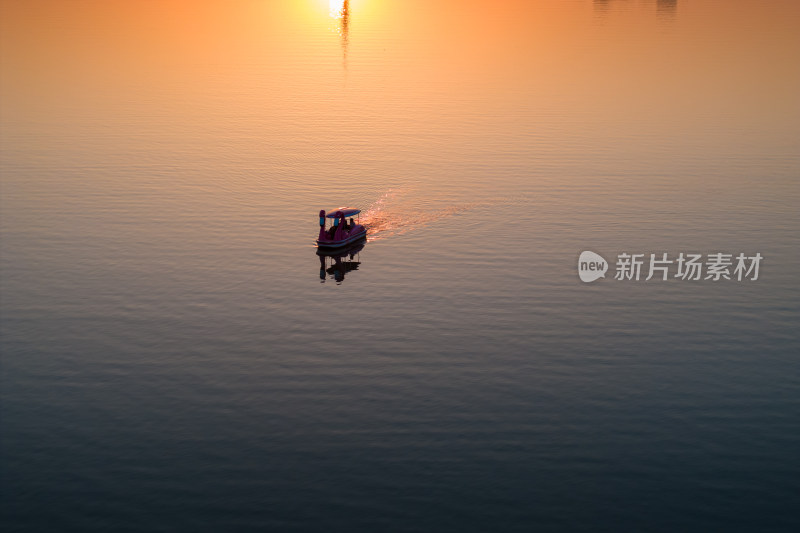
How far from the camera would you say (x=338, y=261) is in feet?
200

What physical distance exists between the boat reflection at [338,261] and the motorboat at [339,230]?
1.25 ft

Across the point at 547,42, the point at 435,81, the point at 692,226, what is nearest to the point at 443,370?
the point at 692,226

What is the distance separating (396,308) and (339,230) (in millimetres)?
11228

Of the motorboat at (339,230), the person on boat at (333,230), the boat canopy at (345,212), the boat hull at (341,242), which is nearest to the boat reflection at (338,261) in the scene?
the boat hull at (341,242)

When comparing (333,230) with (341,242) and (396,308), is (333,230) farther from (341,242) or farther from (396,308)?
(396,308)

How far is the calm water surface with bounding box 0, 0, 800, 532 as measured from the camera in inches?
1415

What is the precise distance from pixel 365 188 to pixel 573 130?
84.0ft

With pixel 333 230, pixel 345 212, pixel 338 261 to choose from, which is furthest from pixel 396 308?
pixel 345 212

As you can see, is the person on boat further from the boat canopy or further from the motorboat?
the boat canopy

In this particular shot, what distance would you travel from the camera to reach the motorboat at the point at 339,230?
204ft

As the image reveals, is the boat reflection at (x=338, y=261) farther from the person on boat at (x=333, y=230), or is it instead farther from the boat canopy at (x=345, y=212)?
the boat canopy at (x=345, y=212)

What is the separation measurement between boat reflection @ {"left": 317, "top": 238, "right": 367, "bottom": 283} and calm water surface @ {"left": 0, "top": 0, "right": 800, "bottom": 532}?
0.28 meters

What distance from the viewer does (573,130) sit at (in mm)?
90000

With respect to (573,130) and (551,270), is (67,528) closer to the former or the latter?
(551,270)
